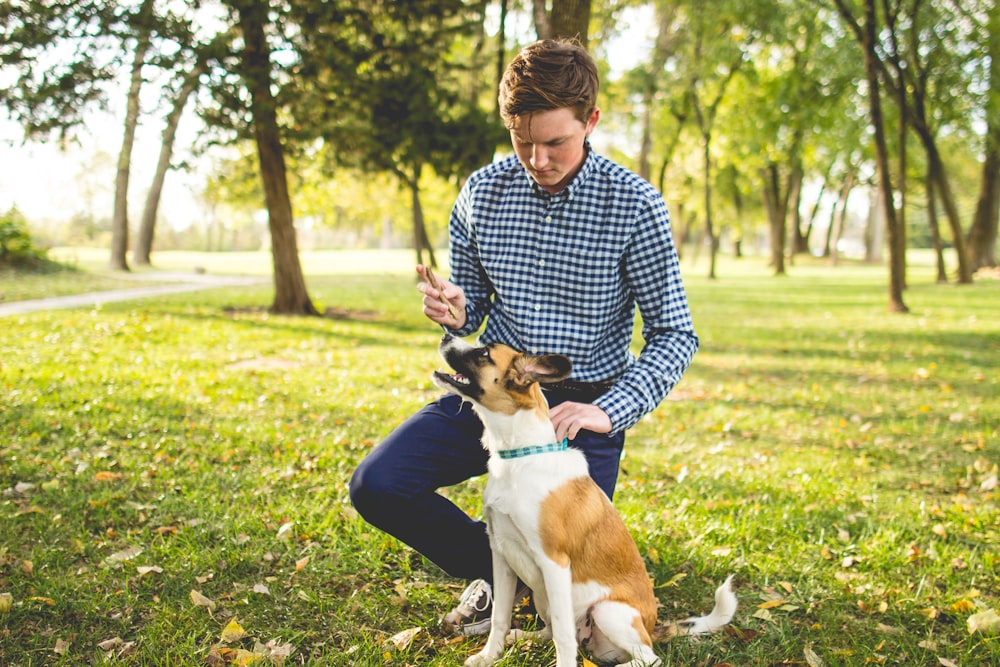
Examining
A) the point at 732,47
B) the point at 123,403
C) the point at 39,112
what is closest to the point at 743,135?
the point at 732,47

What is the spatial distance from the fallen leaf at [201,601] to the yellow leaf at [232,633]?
0.29m

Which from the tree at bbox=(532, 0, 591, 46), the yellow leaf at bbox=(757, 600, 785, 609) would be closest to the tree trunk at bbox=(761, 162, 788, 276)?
the tree at bbox=(532, 0, 591, 46)

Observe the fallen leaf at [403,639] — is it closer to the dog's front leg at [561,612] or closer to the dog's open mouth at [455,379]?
the dog's front leg at [561,612]

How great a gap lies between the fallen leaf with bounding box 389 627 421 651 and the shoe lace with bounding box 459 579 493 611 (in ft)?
0.96

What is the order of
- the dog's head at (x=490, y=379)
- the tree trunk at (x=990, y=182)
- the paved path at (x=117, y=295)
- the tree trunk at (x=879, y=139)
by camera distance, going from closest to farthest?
the dog's head at (x=490, y=379)
the paved path at (x=117, y=295)
the tree trunk at (x=879, y=139)
the tree trunk at (x=990, y=182)

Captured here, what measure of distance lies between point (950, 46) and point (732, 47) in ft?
21.2

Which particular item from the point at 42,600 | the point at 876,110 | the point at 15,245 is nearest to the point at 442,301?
the point at 42,600

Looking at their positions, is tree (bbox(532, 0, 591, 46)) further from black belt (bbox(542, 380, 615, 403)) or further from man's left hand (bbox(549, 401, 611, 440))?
man's left hand (bbox(549, 401, 611, 440))

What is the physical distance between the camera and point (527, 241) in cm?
342

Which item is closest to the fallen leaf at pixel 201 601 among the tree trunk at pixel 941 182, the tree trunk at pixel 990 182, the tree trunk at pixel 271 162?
the tree trunk at pixel 271 162

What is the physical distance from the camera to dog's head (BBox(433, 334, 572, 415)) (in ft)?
9.37

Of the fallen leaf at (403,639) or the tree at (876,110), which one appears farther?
the tree at (876,110)

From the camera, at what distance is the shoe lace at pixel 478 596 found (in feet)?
11.3

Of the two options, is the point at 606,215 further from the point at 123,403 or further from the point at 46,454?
the point at 123,403
